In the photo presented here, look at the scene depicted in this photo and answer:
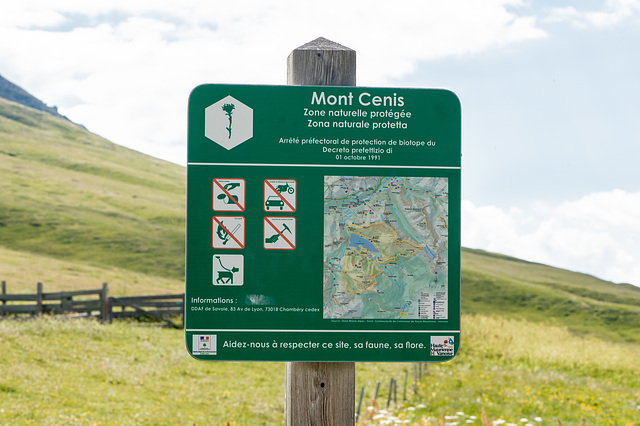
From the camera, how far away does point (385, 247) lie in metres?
3.42

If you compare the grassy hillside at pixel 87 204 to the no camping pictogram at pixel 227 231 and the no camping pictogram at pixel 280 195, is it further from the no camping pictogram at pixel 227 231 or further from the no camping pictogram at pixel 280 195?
the no camping pictogram at pixel 280 195

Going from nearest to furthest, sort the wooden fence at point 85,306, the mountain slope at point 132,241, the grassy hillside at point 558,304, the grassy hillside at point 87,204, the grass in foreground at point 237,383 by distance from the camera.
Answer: the grass in foreground at point 237,383, the wooden fence at point 85,306, the grassy hillside at point 558,304, the mountain slope at point 132,241, the grassy hillside at point 87,204

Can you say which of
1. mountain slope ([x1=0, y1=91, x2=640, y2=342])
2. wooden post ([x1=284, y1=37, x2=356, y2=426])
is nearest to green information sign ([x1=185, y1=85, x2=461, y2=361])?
wooden post ([x1=284, y1=37, x2=356, y2=426])

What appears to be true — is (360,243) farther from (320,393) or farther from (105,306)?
(105,306)

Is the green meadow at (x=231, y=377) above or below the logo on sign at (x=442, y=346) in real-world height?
below

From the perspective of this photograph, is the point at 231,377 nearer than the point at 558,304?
Yes

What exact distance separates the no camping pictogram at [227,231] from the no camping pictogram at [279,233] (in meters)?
0.16

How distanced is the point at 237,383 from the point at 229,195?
10.9m

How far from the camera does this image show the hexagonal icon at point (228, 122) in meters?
3.38

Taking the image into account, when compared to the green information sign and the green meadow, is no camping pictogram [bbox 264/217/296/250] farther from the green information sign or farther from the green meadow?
the green meadow

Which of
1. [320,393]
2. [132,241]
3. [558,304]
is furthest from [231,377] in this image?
[558,304]

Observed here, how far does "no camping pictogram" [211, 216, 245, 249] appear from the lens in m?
3.33

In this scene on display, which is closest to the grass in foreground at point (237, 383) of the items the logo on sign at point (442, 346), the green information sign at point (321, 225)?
the logo on sign at point (442, 346)

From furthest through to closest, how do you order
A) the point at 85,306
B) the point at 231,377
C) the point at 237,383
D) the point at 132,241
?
the point at 132,241
the point at 85,306
the point at 231,377
the point at 237,383
